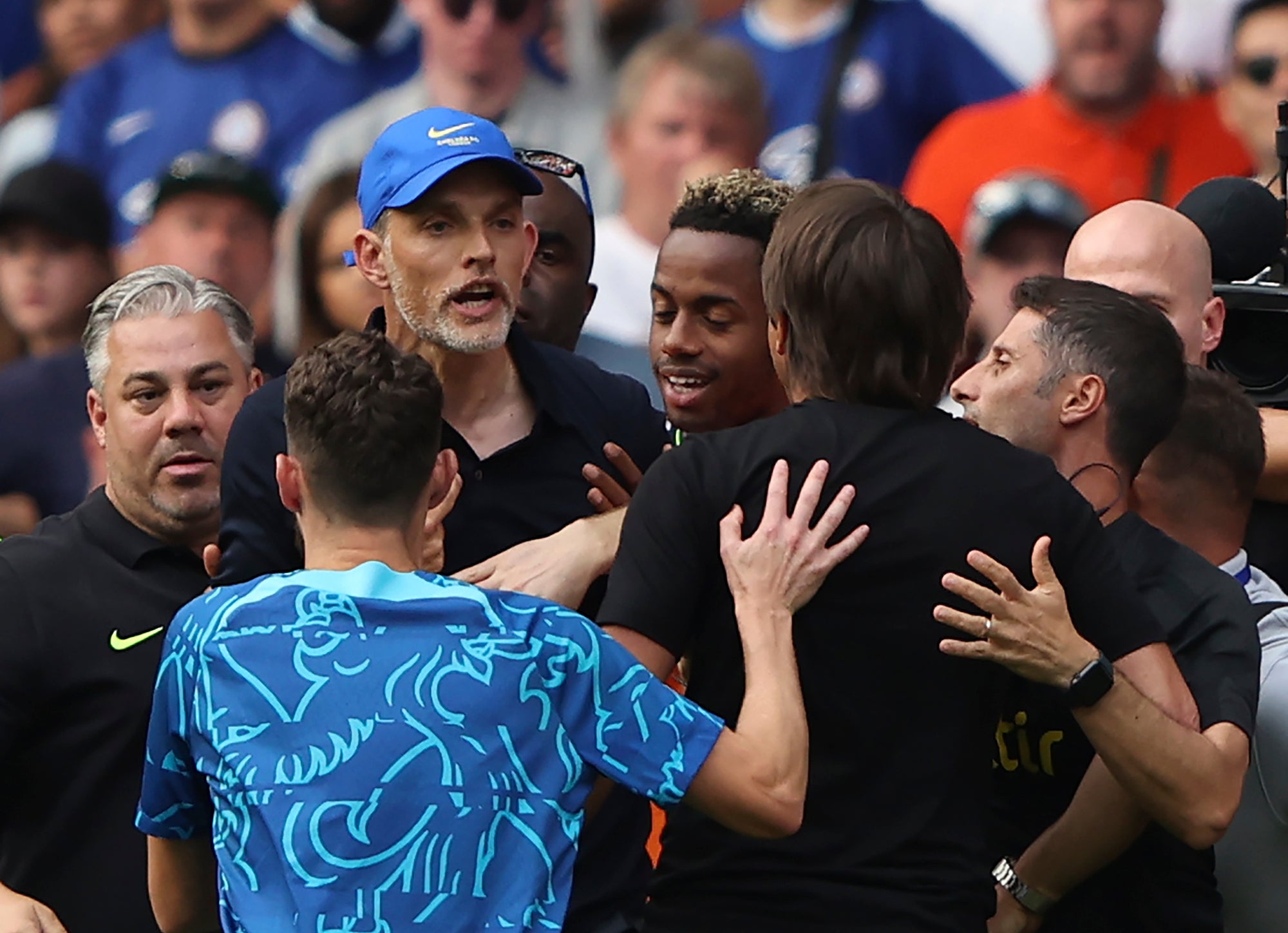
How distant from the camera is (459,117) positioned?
3348 millimetres

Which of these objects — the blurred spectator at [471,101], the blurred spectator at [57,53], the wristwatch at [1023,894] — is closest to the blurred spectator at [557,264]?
the wristwatch at [1023,894]

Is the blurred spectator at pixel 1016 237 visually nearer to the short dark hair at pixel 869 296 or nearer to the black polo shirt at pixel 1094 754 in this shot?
the black polo shirt at pixel 1094 754

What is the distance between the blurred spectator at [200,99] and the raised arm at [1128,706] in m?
5.45

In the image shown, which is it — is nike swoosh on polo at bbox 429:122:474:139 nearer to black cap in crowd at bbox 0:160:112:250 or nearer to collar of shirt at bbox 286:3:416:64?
collar of shirt at bbox 286:3:416:64

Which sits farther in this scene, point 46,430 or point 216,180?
point 216,180

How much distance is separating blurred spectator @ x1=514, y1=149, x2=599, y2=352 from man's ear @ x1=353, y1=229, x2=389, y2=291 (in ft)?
3.51

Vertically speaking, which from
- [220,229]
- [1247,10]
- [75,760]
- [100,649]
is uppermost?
[1247,10]

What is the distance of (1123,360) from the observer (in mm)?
3205

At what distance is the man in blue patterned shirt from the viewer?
2.43 m

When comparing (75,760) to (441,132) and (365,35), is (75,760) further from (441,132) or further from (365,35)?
(365,35)

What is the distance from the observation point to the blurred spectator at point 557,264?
446 cm

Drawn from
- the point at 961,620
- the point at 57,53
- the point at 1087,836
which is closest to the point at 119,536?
the point at 961,620

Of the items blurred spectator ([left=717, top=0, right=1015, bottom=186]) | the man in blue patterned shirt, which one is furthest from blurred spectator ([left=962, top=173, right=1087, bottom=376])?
the man in blue patterned shirt

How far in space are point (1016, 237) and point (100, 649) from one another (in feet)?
13.0
